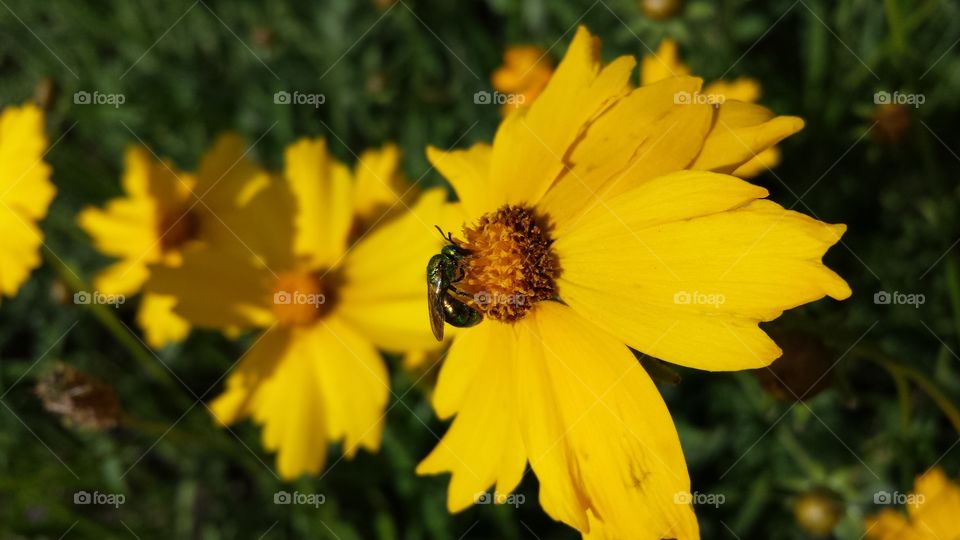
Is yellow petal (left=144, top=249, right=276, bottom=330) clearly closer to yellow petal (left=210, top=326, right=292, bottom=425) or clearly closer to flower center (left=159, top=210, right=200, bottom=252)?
yellow petal (left=210, top=326, right=292, bottom=425)

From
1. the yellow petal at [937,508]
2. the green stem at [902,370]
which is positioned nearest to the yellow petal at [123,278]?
the green stem at [902,370]

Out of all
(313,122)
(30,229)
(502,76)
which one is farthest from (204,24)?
(502,76)

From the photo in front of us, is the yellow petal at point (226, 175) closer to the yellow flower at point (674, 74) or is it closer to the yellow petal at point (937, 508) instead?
the yellow flower at point (674, 74)

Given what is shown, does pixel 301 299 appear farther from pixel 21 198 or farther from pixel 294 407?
pixel 21 198

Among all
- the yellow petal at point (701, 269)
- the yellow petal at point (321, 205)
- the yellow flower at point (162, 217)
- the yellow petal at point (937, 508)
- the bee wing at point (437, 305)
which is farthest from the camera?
the yellow flower at point (162, 217)

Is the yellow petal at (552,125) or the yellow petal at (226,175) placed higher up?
the yellow petal at (226,175)

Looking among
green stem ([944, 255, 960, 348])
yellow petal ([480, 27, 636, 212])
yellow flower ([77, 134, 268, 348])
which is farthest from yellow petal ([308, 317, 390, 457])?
green stem ([944, 255, 960, 348])

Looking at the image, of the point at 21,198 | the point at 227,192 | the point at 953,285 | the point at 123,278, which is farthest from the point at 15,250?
the point at 953,285

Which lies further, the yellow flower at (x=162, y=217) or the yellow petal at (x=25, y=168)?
the yellow flower at (x=162, y=217)
